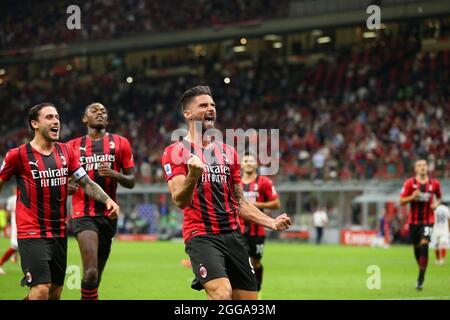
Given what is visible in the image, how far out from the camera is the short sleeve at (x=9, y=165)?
10078 mm

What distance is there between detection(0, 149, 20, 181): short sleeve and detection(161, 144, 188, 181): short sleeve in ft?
7.06

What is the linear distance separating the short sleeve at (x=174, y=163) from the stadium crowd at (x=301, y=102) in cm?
3052

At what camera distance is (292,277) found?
70.0 feet

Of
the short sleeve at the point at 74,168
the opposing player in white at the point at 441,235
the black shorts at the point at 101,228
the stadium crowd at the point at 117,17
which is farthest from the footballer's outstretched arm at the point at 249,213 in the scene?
the stadium crowd at the point at 117,17

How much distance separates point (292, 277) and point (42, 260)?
12213mm

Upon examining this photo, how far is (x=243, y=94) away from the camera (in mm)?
52688

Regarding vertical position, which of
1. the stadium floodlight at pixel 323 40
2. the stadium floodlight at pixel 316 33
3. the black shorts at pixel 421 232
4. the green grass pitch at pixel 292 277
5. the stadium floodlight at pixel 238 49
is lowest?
the green grass pitch at pixel 292 277

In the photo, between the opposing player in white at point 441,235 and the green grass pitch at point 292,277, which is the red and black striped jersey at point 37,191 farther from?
the opposing player in white at point 441,235

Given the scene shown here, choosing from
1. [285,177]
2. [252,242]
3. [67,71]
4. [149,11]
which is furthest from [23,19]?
[252,242]

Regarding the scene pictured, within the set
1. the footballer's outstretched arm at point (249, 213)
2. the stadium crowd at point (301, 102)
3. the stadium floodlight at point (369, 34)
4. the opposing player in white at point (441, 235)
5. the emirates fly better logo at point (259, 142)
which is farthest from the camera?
the stadium floodlight at point (369, 34)

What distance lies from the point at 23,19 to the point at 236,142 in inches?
974

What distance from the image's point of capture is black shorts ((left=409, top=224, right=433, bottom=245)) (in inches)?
709

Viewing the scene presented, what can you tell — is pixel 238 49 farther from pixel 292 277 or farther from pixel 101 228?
pixel 101 228
